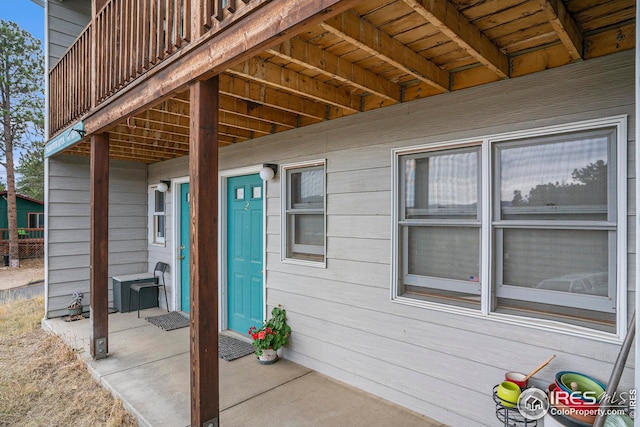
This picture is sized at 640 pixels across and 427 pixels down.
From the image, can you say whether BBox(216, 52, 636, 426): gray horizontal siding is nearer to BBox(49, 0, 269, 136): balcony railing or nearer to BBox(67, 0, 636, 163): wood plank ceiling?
BBox(67, 0, 636, 163): wood plank ceiling

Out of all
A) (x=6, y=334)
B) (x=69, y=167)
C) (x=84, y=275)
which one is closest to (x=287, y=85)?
(x=69, y=167)

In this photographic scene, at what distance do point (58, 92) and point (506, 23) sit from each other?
5283 mm

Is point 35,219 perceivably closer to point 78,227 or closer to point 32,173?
point 32,173

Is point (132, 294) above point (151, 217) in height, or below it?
below

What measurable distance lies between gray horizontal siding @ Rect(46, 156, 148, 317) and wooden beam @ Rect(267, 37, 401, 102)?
15.3ft

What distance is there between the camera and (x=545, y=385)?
2.07 meters

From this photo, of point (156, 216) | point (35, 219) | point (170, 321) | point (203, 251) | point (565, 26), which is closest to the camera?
point (565, 26)

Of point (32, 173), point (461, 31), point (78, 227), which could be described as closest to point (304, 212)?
point (461, 31)

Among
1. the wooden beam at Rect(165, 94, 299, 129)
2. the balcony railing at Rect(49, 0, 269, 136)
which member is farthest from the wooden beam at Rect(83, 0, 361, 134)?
the wooden beam at Rect(165, 94, 299, 129)

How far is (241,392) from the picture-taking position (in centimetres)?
291

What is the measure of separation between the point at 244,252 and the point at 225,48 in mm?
2834

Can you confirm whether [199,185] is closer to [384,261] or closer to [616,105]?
[384,261]

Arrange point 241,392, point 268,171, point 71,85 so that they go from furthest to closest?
point 71,85
point 268,171
point 241,392

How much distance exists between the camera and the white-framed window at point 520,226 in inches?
76.1
